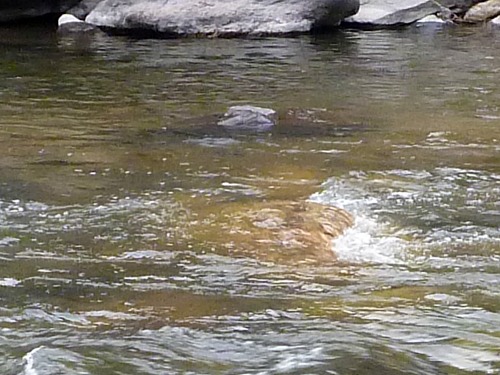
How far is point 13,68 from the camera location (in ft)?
37.5

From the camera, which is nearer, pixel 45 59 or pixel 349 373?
pixel 349 373

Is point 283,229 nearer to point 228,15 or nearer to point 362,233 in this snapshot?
A: point 362,233

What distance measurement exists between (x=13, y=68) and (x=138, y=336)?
871cm

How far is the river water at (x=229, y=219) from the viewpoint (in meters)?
3.20

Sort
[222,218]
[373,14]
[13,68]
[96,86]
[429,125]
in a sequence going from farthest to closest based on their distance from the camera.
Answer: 1. [373,14]
2. [13,68]
3. [96,86]
4. [429,125]
5. [222,218]

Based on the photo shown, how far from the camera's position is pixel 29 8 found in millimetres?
17734

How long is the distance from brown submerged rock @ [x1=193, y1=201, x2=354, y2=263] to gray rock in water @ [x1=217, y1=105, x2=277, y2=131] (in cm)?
250

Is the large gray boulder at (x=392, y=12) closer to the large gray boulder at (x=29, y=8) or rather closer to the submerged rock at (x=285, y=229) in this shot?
the large gray boulder at (x=29, y=8)

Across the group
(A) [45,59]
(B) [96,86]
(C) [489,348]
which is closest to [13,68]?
(A) [45,59]

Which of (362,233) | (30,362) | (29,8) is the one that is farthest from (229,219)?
(29,8)

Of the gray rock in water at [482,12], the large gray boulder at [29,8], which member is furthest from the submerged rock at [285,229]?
the gray rock in water at [482,12]

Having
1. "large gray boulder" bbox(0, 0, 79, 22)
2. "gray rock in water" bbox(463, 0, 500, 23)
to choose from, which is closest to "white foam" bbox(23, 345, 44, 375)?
"large gray boulder" bbox(0, 0, 79, 22)

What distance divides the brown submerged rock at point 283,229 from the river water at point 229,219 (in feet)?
0.21

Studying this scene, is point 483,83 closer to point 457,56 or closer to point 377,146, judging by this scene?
point 457,56
